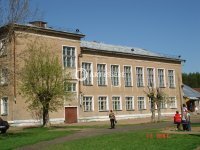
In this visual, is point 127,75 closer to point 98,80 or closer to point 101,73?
point 101,73

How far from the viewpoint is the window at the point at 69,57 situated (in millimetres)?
43094

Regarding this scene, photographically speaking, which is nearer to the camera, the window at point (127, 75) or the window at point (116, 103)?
the window at point (116, 103)

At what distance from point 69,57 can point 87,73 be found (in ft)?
12.0

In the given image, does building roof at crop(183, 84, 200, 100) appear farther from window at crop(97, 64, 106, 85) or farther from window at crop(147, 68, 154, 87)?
window at crop(97, 64, 106, 85)

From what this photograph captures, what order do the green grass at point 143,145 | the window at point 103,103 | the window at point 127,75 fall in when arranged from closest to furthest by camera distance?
the green grass at point 143,145, the window at point 103,103, the window at point 127,75

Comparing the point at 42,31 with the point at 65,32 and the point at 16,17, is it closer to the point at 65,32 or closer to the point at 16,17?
the point at 65,32

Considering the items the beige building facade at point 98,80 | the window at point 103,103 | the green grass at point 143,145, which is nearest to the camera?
the green grass at point 143,145

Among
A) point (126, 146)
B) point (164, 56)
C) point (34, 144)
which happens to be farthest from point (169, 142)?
point (164, 56)

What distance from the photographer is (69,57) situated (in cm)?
4369

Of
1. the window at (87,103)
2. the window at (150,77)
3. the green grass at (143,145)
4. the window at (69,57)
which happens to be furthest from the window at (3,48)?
the window at (150,77)

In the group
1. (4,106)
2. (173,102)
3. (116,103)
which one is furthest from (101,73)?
(173,102)

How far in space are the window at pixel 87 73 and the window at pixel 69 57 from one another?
81.4 inches

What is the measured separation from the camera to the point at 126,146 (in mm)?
16844

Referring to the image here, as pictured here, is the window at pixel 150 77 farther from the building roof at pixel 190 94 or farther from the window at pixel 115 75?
the building roof at pixel 190 94
